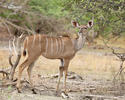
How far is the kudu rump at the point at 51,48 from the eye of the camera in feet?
20.1

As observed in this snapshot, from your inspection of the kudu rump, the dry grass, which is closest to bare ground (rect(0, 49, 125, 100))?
the dry grass

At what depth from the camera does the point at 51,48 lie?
6469 mm

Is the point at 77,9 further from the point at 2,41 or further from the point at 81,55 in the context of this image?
the point at 2,41

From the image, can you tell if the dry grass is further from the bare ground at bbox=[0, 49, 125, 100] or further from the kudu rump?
the kudu rump

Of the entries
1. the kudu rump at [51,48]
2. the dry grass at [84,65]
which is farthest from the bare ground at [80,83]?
the kudu rump at [51,48]

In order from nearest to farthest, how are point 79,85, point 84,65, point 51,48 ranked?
point 51,48, point 79,85, point 84,65

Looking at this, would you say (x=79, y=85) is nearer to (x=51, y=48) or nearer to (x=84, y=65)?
(x=51, y=48)

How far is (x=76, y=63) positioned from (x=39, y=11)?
5.30m

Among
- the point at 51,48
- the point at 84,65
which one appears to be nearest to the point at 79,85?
the point at 51,48

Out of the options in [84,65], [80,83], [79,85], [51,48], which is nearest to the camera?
[51,48]

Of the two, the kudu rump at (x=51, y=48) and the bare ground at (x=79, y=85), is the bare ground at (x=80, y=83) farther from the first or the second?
the kudu rump at (x=51, y=48)

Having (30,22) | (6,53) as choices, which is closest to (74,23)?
(6,53)

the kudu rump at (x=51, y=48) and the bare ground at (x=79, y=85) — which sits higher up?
the kudu rump at (x=51, y=48)

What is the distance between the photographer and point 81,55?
14461mm
